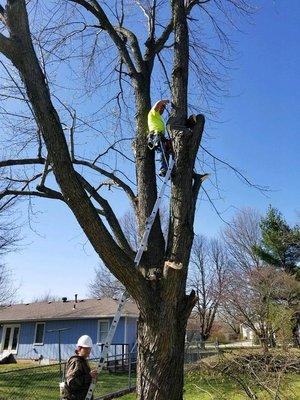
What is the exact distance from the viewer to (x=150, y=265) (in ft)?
13.3

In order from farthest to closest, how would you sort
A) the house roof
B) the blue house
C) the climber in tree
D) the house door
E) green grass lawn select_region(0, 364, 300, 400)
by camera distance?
the house door < the house roof < the blue house < green grass lawn select_region(0, 364, 300, 400) < the climber in tree

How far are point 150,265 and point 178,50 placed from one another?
9.32 ft

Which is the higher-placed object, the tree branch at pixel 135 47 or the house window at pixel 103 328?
the tree branch at pixel 135 47

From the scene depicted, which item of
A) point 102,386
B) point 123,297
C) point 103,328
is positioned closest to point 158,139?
point 123,297

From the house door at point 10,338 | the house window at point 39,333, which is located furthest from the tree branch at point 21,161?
the house door at point 10,338

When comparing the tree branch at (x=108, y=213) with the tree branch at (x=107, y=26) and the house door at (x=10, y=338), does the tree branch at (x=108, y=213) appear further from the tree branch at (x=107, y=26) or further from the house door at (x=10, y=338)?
the house door at (x=10, y=338)

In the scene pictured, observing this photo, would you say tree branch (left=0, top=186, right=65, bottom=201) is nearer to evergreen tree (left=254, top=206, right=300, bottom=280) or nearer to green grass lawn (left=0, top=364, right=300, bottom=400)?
green grass lawn (left=0, top=364, right=300, bottom=400)

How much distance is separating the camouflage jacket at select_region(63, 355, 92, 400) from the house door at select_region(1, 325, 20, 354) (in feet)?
68.8

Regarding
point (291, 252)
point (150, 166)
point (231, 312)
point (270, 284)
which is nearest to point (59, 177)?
point (150, 166)

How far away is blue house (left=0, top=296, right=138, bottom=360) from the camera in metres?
21.1

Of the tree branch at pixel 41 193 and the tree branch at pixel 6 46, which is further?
the tree branch at pixel 41 193

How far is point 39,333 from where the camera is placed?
23047 mm

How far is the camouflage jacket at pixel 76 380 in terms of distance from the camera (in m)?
4.52

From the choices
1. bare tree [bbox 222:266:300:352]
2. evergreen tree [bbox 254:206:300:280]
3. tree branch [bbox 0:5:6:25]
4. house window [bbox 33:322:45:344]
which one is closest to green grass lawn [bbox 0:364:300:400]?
bare tree [bbox 222:266:300:352]
